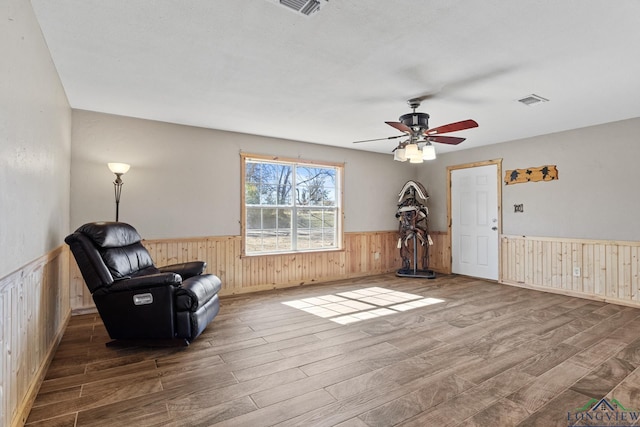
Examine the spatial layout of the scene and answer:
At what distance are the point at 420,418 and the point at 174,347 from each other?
208cm

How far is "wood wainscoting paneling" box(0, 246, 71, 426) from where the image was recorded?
160 centimetres

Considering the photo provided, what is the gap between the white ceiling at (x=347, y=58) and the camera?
200 cm

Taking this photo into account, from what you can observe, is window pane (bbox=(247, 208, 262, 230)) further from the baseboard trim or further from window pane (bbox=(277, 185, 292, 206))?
the baseboard trim

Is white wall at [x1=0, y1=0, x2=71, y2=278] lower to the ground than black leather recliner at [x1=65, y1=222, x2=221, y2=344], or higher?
higher

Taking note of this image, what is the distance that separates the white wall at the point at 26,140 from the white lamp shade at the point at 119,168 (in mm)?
730

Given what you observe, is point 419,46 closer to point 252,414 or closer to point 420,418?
point 420,418

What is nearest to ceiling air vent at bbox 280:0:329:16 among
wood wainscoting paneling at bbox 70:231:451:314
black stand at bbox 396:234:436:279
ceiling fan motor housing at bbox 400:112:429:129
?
ceiling fan motor housing at bbox 400:112:429:129

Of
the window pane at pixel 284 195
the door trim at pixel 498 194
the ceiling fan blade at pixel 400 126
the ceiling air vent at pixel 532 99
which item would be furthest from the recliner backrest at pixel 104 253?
the door trim at pixel 498 194

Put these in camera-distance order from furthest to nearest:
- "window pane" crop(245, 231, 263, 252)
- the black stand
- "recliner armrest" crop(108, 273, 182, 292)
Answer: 1. the black stand
2. "window pane" crop(245, 231, 263, 252)
3. "recliner armrest" crop(108, 273, 182, 292)

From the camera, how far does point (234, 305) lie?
419 centimetres

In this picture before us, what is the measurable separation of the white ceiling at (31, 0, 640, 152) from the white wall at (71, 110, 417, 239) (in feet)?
1.01

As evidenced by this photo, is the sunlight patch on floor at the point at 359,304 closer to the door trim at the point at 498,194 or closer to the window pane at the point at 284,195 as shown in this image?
the window pane at the point at 284,195

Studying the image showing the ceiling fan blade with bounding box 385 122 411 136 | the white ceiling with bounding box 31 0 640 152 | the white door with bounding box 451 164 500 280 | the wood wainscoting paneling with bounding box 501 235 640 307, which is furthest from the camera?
the white door with bounding box 451 164 500 280

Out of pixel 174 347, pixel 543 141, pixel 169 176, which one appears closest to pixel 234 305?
pixel 174 347
